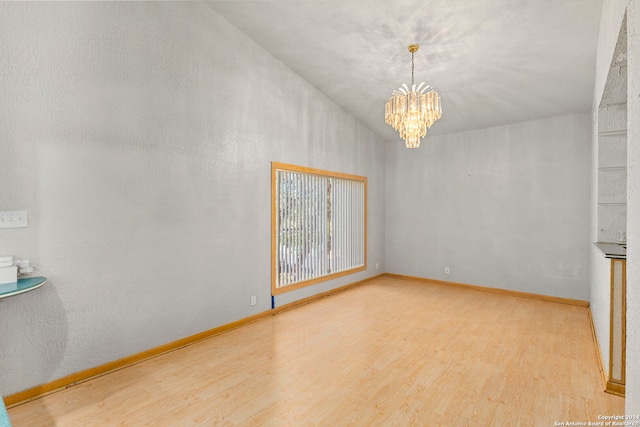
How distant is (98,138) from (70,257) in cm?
99

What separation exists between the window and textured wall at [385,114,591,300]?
38.6 inches

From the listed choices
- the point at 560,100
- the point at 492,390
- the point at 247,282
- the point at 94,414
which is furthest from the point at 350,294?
the point at 560,100

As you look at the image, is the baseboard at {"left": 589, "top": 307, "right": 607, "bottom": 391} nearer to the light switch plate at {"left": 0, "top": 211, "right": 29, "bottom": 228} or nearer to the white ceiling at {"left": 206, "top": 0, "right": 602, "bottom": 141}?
the white ceiling at {"left": 206, "top": 0, "right": 602, "bottom": 141}

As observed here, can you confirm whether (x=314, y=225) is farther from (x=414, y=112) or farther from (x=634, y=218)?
(x=634, y=218)

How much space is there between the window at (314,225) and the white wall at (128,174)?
237 mm

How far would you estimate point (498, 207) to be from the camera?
5.25m

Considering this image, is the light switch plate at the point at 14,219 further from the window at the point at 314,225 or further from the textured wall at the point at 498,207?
the textured wall at the point at 498,207

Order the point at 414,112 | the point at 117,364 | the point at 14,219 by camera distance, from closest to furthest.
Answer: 1. the point at 14,219
2. the point at 117,364
3. the point at 414,112

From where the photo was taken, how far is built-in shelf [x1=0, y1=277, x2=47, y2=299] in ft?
6.51

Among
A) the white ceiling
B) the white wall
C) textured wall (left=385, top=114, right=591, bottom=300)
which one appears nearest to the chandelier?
the white ceiling

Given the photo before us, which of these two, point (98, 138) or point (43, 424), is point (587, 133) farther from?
point (43, 424)

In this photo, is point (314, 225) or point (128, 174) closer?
point (128, 174)

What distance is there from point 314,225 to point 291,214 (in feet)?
1.83

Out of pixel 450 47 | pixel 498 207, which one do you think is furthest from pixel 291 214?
pixel 498 207
